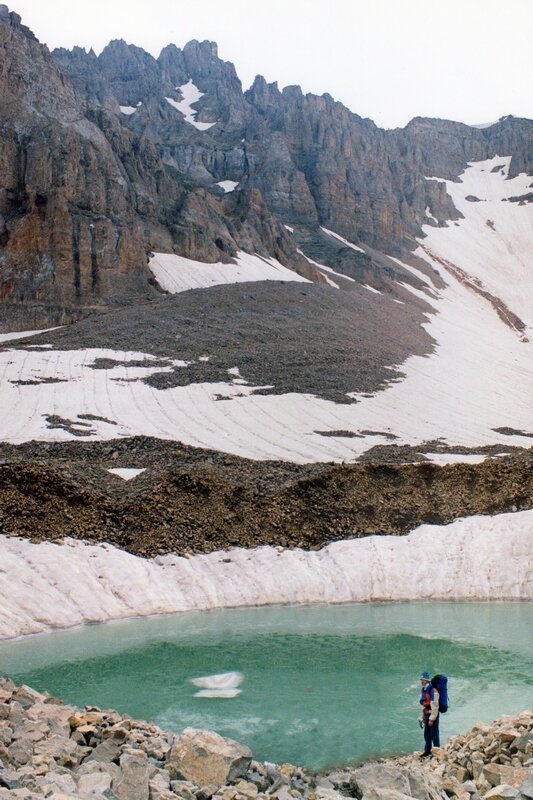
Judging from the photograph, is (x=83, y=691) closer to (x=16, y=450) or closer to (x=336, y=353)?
(x=16, y=450)

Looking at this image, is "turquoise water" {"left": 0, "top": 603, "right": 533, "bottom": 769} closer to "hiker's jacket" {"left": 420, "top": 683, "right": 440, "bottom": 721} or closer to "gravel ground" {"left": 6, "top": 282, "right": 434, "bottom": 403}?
"hiker's jacket" {"left": 420, "top": 683, "right": 440, "bottom": 721}

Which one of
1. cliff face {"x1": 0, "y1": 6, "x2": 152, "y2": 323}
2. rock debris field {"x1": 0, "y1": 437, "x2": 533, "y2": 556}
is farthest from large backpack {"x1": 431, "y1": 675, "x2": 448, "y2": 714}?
cliff face {"x1": 0, "y1": 6, "x2": 152, "y2": 323}

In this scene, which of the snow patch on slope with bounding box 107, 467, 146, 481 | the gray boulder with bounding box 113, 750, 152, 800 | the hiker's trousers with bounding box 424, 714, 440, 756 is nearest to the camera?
the gray boulder with bounding box 113, 750, 152, 800

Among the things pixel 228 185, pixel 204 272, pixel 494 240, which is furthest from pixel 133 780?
pixel 494 240

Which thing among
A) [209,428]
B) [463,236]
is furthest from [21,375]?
[463,236]

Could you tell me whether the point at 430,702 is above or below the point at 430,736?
above

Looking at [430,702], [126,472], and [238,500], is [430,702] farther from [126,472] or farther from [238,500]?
[126,472]

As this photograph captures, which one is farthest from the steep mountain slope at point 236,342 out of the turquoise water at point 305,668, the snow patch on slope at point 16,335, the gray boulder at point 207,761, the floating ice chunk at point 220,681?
the gray boulder at point 207,761
